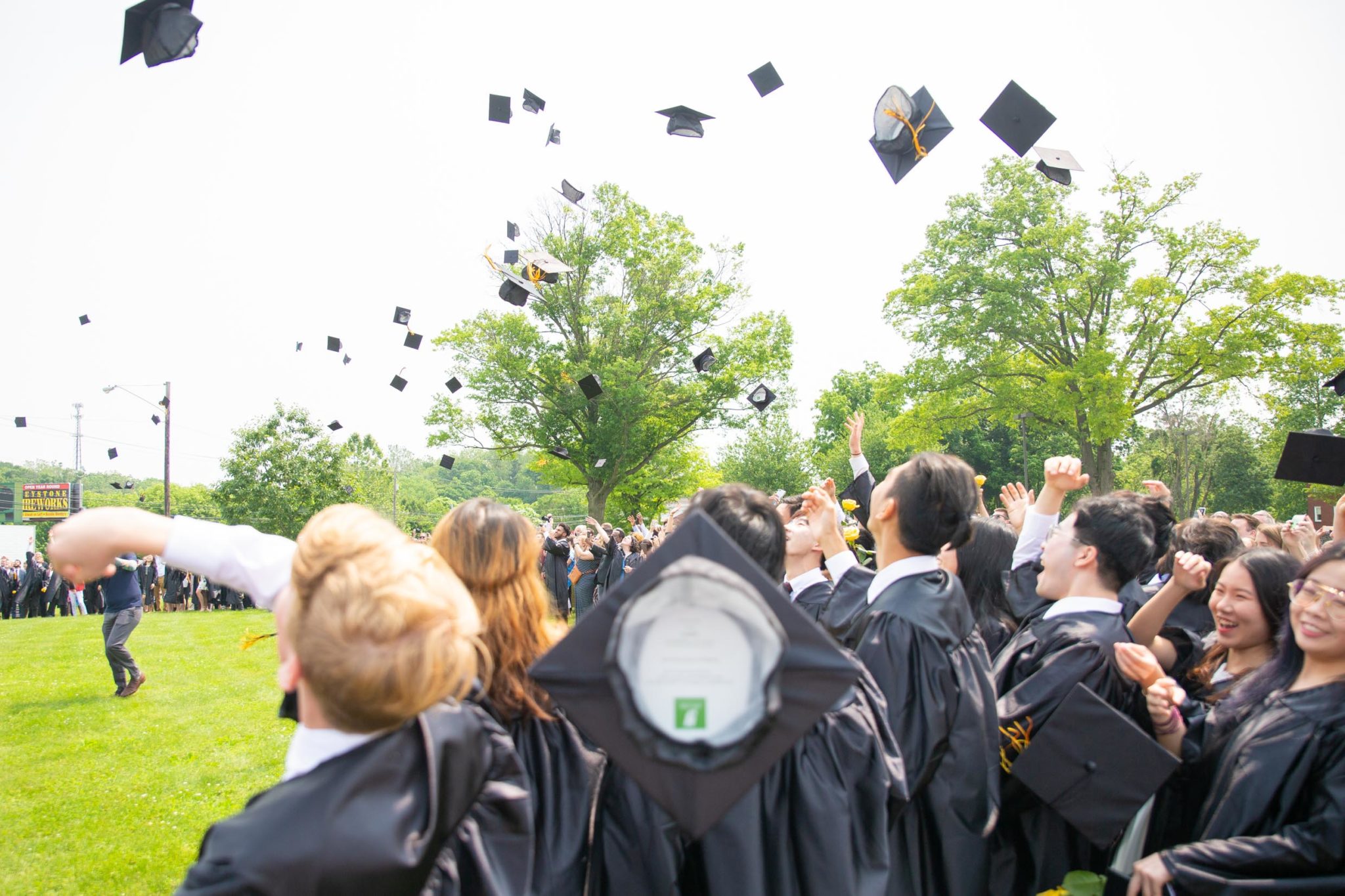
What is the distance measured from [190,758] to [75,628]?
36.6 feet

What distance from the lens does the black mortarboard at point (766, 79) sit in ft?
21.3

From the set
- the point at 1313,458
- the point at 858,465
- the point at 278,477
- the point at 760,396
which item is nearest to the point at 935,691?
the point at 858,465

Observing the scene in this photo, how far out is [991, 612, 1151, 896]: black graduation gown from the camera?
246cm

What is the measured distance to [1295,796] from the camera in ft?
6.41

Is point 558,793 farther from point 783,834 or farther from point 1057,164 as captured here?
point 1057,164

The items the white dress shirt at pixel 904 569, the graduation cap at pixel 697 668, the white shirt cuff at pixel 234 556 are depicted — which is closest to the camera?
the graduation cap at pixel 697 668

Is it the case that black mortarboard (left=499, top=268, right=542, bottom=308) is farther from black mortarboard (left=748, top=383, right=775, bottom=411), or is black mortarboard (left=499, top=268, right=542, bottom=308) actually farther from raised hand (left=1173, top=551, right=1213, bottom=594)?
raised hand (left=1173, top=551, right=1213, bottom=594)

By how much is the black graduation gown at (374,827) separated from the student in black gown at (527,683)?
0.89 ft

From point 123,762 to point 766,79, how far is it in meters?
7.23

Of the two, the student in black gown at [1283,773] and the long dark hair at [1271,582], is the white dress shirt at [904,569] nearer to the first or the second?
the student in black gown at [1283,773]

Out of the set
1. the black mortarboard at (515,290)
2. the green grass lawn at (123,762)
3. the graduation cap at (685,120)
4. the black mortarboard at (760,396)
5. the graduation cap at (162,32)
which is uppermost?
the graduation cap at (685,120)

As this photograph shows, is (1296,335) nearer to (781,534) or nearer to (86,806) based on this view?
(781,534)

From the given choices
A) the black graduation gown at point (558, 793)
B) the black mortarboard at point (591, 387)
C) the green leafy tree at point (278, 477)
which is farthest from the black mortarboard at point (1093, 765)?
the green leafy tree at point (278, 477)

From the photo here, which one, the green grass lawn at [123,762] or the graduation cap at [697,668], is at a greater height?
the graduation cap at [697,668]
